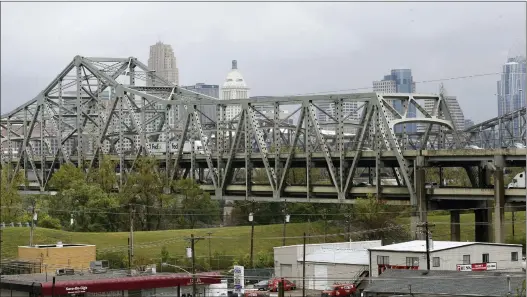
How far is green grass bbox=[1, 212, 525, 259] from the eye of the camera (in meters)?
86.9

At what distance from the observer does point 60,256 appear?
2781 inches

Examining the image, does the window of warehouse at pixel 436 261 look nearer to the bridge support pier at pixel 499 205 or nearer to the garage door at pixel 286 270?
the garage door at pixel 286 270

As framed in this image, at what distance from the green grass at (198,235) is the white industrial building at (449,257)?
58.7ft

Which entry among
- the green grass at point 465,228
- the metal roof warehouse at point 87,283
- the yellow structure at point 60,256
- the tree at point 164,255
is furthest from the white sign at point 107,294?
the green grass at point 465,228

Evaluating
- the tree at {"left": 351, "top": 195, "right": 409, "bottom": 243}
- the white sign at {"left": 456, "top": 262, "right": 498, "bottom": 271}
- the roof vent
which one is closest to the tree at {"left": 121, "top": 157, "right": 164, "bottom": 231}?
the tree at {"left": 351, "top": 195, "right": 409, "bottom": 243}

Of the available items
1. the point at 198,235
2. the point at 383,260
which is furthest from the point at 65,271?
the point at 198,235

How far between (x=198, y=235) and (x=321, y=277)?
2250 centimetres

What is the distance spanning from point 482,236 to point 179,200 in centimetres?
3322

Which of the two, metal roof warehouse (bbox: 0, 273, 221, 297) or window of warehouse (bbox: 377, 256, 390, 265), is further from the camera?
window of warehouse (bbox: 377, 256, 390, 265)

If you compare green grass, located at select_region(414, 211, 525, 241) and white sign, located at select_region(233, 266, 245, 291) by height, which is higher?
green grass, located at select_region(414, 211, 525, 241)

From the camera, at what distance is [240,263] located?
279 feet

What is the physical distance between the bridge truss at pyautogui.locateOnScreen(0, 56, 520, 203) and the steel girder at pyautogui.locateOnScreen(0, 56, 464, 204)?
4.8 inches

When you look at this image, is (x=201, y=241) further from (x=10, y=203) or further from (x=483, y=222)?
(x=483, y=222)

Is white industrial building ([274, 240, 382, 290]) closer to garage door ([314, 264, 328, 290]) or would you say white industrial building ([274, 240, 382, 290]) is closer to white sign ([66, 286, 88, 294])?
garage door ([314, 264, 328, 290])
